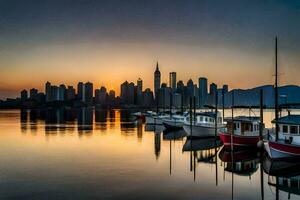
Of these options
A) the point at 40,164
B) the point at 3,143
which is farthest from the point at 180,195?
the point at 3,143

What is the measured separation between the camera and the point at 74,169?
35.6m

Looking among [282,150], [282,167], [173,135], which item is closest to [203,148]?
[282,150]

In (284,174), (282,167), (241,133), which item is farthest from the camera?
(241,133)

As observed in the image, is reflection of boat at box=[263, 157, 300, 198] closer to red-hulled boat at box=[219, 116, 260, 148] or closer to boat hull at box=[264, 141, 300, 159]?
boat hull at box=[264, 141, 300, 159]

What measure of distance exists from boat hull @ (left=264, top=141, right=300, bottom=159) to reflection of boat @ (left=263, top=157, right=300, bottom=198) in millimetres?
755

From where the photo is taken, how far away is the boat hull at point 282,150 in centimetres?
3634

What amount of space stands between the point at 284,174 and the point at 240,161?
7862mm

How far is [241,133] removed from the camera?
49.2 metres

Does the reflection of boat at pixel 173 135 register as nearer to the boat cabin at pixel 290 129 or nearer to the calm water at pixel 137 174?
the calm water at pixel 137 174

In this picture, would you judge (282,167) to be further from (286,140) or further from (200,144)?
(200,144)

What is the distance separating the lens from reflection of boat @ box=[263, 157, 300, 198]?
28.5 m

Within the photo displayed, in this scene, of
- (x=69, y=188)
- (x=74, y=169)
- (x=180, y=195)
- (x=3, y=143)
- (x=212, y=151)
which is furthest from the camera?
(x=3, y=143)

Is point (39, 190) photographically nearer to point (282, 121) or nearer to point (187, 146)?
point (282, 121)

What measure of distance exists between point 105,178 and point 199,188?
8010 mm
